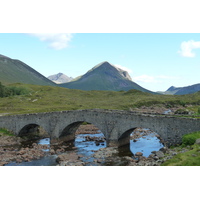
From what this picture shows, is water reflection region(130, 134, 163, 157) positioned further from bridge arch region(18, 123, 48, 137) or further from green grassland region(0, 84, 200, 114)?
green grassland region(0, 84, 200, 114)

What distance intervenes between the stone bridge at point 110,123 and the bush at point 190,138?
4.04 ft

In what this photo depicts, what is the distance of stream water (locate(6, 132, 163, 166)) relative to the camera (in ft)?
120

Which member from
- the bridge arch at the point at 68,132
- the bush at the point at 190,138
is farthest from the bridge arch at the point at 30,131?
the bush at the point at 190,138

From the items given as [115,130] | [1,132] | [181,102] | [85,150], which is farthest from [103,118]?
[181,102]

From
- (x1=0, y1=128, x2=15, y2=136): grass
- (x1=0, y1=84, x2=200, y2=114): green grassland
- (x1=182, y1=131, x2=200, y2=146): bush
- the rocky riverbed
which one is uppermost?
(x1=0, y1=84, x2=200, y2=114): green grassland

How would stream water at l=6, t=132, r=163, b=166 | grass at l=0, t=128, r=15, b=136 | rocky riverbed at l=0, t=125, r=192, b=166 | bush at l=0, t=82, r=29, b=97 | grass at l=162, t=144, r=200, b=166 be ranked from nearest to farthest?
1. grass at l=162, t=144, r=200, b=166
2. rocky riverbed at l=0, t=125, r=192, b=166
3. stream water at l=6, t=132, r=163, b=166
4. grass at l=0, t=128, r=15, b=136
5. bush at l=0, t=82, r=29, b=97

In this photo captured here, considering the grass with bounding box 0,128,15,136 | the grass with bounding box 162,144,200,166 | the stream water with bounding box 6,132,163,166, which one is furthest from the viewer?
the grass with bounding box 0,128,15,136

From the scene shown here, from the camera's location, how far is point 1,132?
5600 centimetres

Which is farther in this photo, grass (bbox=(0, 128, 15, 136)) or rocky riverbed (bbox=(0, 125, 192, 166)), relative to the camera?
grass (bbox=(0, 128, 15, 136))

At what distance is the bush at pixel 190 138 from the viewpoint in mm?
29844

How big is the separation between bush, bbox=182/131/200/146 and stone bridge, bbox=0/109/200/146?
1233 mm

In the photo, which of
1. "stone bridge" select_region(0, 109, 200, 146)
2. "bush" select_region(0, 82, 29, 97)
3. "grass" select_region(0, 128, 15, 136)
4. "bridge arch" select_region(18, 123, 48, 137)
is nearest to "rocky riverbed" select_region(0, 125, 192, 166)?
"grass" select_region(0, 128, 15, 136)

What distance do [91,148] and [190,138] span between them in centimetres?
2008

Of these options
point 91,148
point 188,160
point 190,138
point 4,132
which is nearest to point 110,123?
point 91,148
